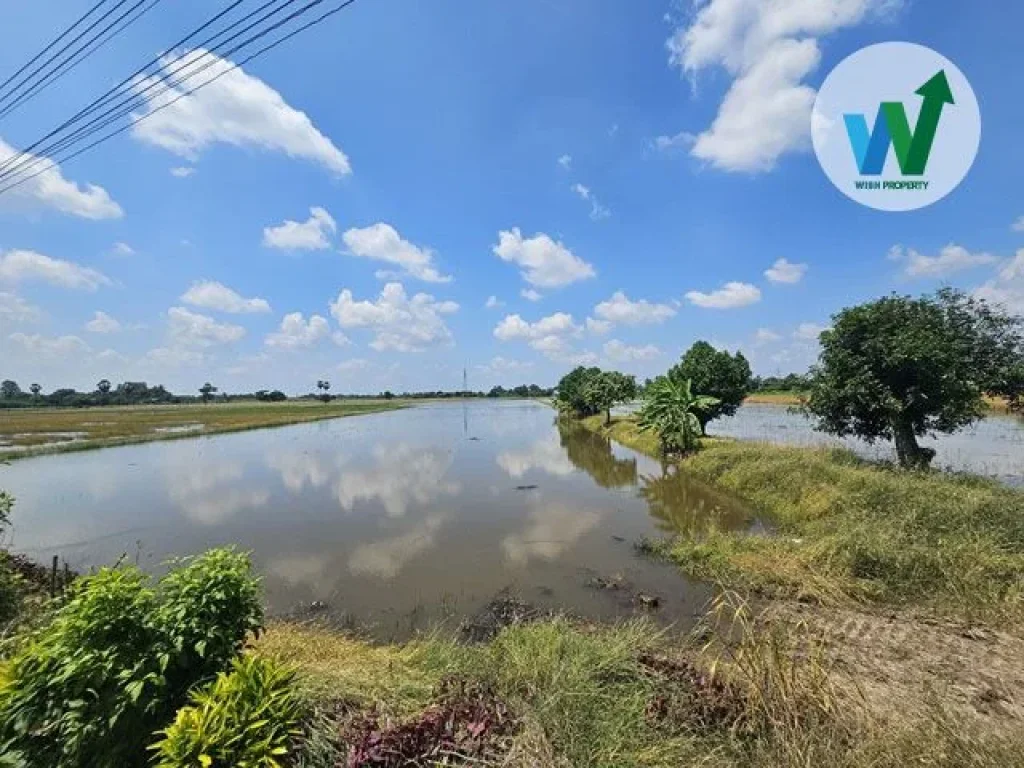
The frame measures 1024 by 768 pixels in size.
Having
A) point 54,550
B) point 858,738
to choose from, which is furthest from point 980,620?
point 54,550

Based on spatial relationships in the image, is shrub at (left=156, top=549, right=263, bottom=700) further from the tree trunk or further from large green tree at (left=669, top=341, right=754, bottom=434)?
large green tree at (left=669, top=341, right=754, bottom=434)

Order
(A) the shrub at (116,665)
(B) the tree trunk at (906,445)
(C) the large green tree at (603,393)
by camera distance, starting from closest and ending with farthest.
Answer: (A) the shrub at (116,665)
(B) the tree trunk at (906,445)
(C) the large green tree at (603,393)

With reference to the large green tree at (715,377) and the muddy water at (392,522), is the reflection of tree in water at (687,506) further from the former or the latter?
the large green tree at (715,377)

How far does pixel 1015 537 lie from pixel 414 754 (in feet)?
33.9

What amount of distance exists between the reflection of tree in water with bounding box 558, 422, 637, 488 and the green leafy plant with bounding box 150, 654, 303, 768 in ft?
53.1

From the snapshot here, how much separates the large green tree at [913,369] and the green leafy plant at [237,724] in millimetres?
15795

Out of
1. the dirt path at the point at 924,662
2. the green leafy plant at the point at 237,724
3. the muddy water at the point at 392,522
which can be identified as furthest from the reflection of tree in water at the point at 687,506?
the green leafy plant at the point at 237,724

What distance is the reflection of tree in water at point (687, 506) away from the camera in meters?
12.7

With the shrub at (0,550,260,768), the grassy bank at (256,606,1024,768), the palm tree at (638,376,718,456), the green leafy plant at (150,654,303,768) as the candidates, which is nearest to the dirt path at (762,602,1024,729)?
the grassy bank at (256,606,1024,768)

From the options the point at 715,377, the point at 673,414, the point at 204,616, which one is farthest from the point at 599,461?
the point at 204,616

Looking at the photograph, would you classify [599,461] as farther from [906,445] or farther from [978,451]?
[978,451]

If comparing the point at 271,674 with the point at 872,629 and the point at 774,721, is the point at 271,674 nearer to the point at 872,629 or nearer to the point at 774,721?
the point at 774,721

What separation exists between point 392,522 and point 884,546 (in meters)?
10.9

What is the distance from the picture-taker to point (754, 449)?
18141mm
